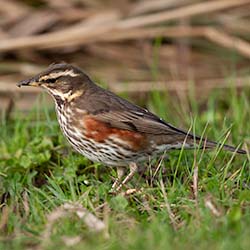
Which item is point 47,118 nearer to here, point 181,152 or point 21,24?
point 181,152

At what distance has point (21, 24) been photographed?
464 inches

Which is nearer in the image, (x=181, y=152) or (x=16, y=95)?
(x=181, y=152)

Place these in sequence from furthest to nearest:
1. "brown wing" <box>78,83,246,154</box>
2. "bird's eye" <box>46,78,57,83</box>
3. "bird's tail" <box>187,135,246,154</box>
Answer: "bird's eye" <box>46,78,57,83</box>
"brown wing" <box>78,83,246,154</box>
"bird's tail" <box>187,135,246,154</box>

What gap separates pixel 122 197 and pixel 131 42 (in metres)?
6.28

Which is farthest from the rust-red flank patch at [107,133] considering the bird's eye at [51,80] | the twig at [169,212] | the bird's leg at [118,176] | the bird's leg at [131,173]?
the twig at [169,212]

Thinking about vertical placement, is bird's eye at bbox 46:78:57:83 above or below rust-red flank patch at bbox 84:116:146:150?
above

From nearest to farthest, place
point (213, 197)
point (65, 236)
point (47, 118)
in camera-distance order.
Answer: point (65, 236) < point (213, 197) < point (47, 118)

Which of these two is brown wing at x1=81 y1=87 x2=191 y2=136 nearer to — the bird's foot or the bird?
the bird

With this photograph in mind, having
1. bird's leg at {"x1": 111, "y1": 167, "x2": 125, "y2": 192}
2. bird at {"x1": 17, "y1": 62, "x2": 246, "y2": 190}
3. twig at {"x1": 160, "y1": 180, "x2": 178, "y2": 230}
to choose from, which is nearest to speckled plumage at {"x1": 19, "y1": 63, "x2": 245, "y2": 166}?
bird at {"x1": 17, "y1": 62, "x2": 246, "y2": 190}

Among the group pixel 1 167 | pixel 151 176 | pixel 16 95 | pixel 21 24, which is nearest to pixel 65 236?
pixel 151 176

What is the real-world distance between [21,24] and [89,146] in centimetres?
514

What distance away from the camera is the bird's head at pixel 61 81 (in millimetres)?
7277

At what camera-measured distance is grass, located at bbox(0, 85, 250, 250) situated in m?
5.38

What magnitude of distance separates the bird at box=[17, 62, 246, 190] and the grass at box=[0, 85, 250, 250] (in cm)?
16
